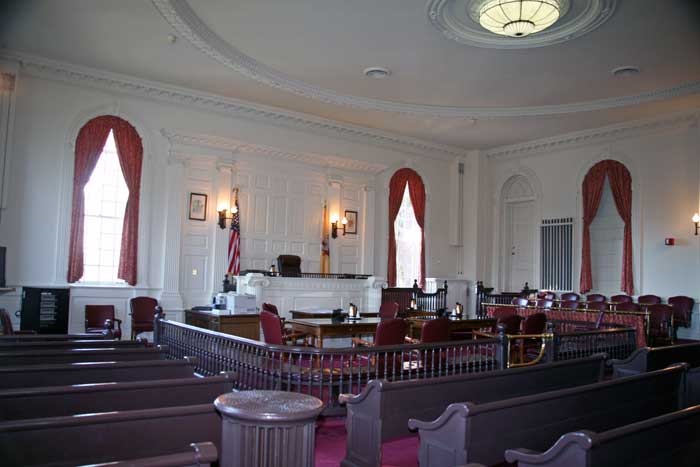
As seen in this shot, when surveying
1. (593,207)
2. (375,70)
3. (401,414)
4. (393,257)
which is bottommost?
(401,414)

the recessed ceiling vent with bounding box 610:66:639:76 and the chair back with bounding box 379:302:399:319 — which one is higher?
the recessed ceiling vent with bounding box 610:66:639:76

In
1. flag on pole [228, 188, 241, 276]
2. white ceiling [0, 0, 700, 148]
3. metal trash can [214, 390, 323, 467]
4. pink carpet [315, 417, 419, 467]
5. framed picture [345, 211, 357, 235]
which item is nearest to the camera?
metal trash can [214, 390, 323, 467]

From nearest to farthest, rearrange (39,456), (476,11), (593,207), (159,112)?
(39,456)
(476,11)
(159,112)
(593,207)

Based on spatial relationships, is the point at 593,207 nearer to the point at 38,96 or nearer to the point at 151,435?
the point at 38,96

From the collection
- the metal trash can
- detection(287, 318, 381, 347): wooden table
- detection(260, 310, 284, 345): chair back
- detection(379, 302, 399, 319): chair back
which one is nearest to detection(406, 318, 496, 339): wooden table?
detection(379, 302, 399, 319): chair back

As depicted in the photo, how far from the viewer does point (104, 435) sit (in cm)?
266

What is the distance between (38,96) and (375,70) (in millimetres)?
5901

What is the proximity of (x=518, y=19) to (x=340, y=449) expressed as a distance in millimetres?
6156

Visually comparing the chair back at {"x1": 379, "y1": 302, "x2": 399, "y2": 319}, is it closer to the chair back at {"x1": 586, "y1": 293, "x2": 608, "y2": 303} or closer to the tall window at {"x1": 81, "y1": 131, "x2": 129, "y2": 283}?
the tall window at {"x1": 81, "y1": 131, "x2": 129, "y2": 283}

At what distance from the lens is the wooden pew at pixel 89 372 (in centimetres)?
375

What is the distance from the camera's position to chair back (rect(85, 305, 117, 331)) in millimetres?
9703

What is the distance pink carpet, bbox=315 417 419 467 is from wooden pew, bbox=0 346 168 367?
1.57m

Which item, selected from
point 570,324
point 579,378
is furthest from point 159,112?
point 579,378

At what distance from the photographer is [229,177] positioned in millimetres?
11727
